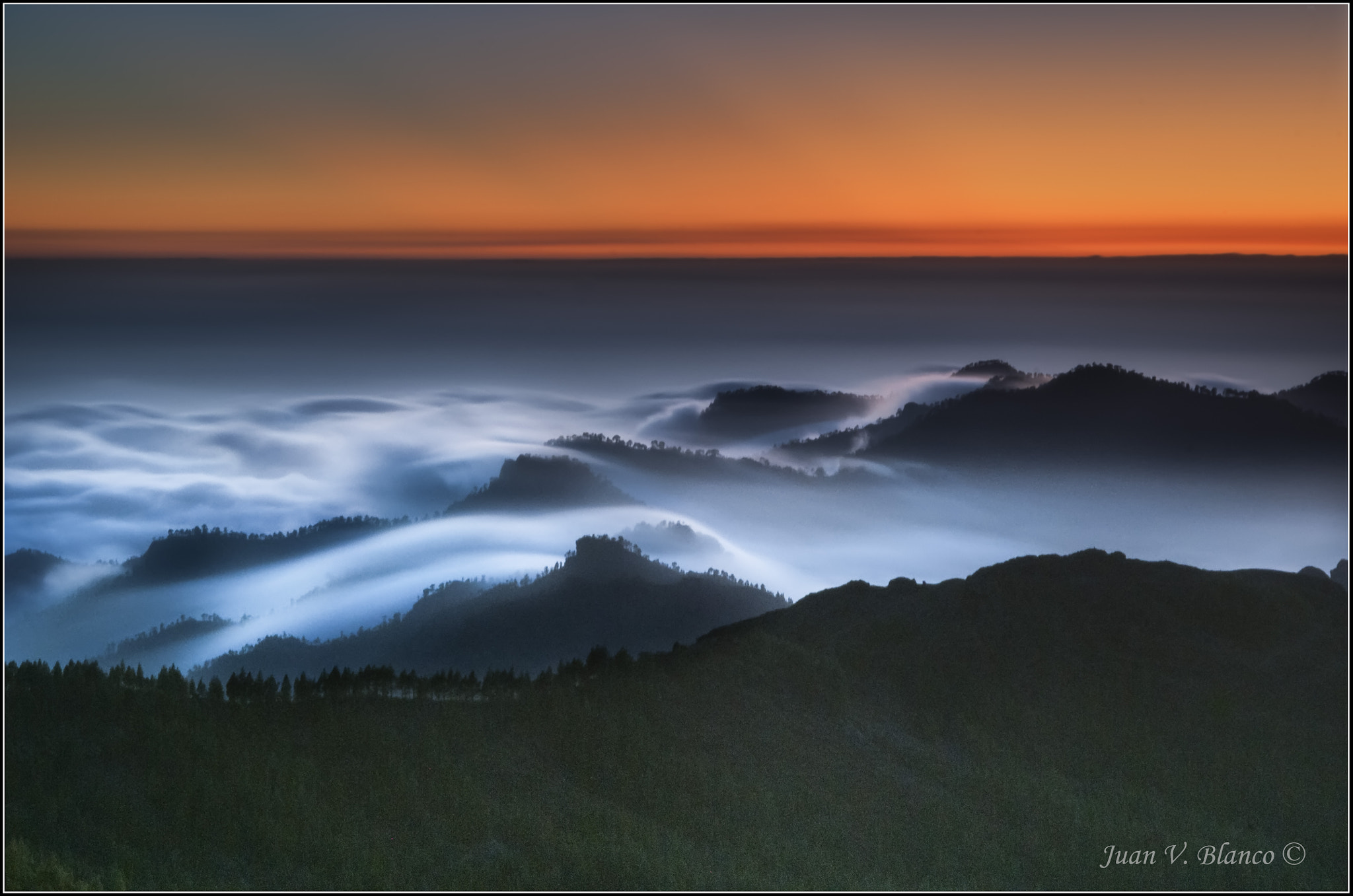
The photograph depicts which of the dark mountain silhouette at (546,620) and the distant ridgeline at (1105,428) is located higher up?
the distant ridgeline at (1105,428)

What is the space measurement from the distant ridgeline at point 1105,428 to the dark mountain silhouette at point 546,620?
1277 centimetres

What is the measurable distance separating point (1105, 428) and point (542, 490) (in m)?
21.0

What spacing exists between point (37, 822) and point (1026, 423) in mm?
33559

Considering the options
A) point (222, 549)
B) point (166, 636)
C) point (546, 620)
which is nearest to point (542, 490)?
point (546, 620)

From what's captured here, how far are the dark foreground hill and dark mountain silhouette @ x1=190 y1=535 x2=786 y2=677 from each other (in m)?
1.48

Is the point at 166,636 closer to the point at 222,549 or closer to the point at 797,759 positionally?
the point at 222,549

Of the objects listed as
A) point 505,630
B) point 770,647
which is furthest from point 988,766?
point 505,630

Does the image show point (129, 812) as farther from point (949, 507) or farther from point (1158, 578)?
point (949, 507)

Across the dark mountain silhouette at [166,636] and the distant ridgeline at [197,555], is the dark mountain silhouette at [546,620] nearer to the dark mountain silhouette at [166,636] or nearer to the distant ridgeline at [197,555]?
the dark mountain silhouette at [166,636]

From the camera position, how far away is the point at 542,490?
3075 centimetres

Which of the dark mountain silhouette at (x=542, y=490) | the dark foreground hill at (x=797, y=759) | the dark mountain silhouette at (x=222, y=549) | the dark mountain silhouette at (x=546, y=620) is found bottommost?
the dark foreground hill at (x=797, y=759)

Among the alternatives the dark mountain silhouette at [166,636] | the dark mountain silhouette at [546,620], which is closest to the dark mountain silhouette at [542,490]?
the dark mountain silhouette at [546,620]

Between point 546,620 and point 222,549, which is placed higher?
point 222,549

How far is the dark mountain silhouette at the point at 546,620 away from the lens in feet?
76.2
